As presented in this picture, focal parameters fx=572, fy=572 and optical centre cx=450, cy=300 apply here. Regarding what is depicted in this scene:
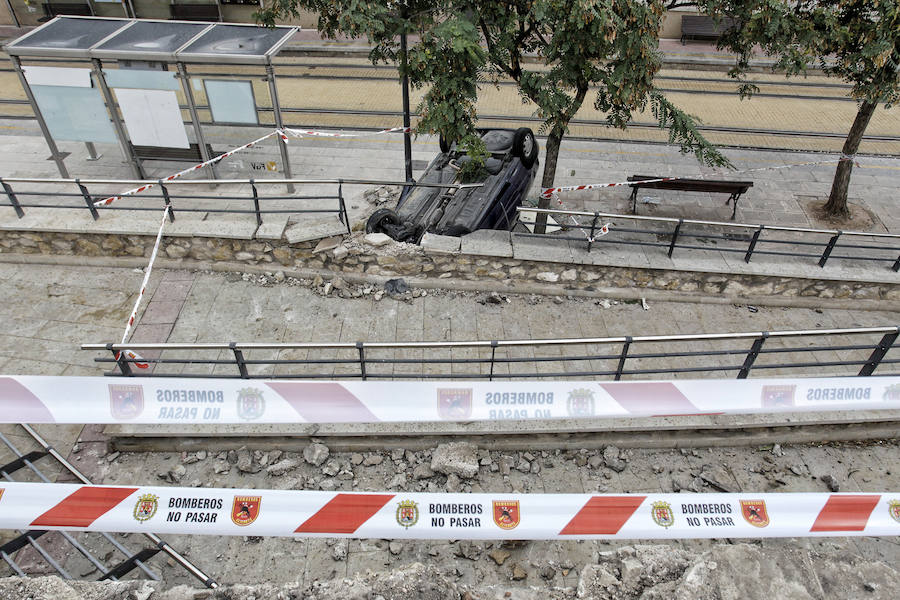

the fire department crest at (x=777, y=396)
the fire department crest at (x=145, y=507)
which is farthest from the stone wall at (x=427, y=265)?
the fire department crest at (x=145, y=507)

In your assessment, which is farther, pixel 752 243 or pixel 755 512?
pixel 752 243

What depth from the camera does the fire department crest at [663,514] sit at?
5203 mm

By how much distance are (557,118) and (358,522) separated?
6272mm

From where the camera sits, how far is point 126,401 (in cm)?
624

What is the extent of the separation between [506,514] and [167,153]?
31.3ft

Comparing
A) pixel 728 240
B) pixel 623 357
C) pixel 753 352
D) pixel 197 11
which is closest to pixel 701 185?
pixel 728 240

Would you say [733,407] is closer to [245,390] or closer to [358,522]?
[358,522]

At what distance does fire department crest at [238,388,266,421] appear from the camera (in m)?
6.23

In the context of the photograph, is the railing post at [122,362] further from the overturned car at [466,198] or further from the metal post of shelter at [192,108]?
the metal post of shelter at [192,108]

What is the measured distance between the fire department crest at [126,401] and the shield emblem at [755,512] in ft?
20.5

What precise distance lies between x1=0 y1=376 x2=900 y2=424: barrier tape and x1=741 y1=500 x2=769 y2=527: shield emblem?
1.21 meters

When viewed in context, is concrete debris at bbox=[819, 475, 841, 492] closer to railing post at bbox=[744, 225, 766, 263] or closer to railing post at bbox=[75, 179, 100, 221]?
railing post at bbox=[744, 225, 766, 263]

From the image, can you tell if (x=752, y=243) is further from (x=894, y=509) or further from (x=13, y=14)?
(x=13, y=14)

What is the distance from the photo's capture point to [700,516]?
528 cm
